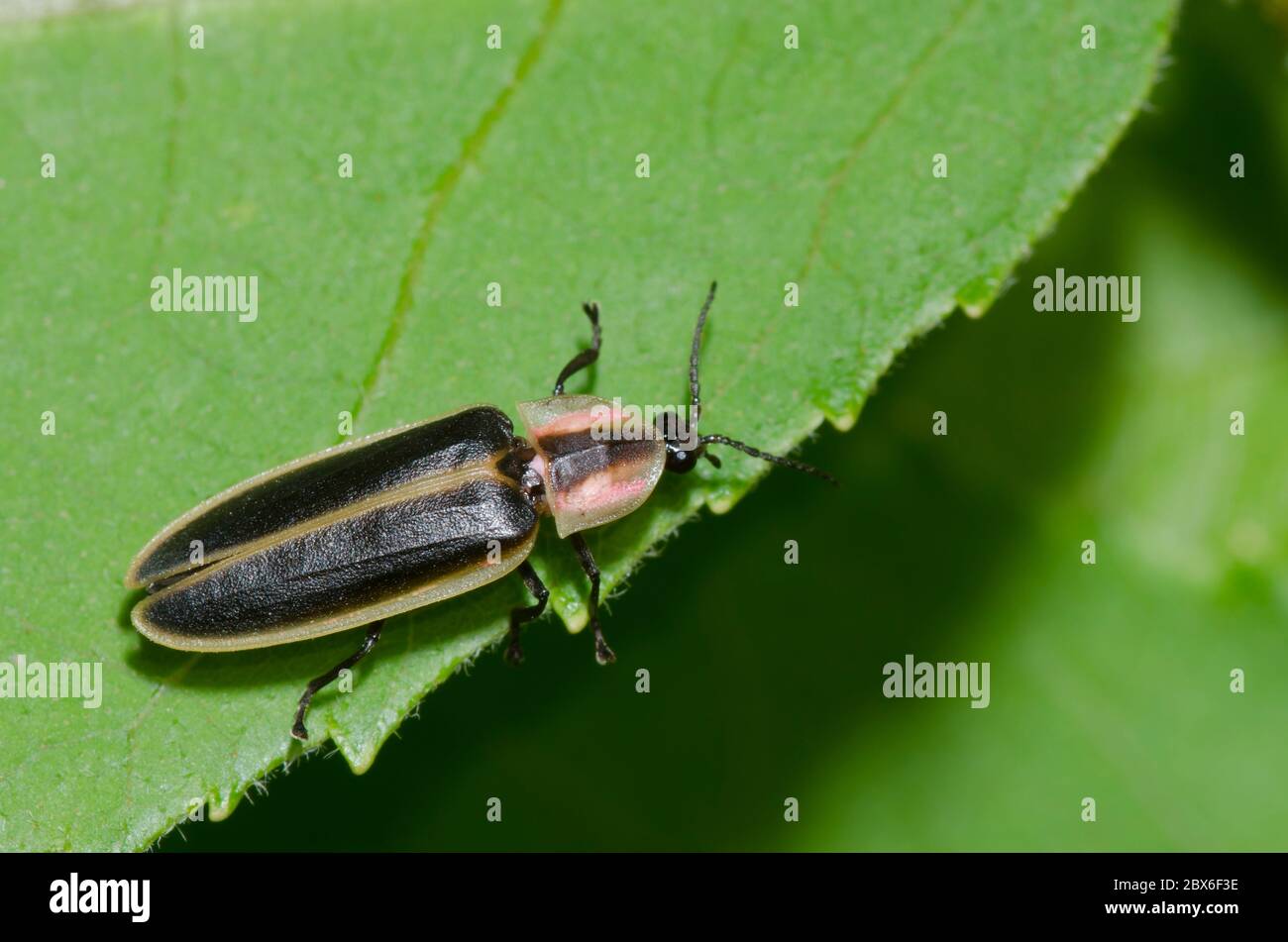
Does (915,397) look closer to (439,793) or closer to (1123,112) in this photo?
(1123,112)

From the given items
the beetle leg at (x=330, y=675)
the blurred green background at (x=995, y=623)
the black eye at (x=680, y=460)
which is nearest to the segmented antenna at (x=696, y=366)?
the black eye at (x=680, y=460)

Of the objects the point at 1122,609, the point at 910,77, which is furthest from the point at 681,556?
the point at 910,77

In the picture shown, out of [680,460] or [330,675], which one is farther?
[680,460]

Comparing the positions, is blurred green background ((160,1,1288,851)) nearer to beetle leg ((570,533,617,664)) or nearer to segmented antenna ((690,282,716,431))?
beetle leg ((570,533,617,664))

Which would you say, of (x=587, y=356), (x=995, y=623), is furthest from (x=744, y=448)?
(x=995, y=623)

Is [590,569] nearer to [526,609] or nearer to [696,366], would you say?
[526,609]

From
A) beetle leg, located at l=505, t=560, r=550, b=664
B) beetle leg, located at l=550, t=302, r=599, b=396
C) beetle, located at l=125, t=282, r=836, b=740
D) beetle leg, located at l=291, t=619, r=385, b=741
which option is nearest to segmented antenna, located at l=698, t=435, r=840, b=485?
beetle, located at l=125, t=282, r=836, b=740

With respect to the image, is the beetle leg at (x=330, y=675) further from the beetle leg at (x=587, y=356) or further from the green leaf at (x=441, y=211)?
the beetle leg at (x=587, y=356)
